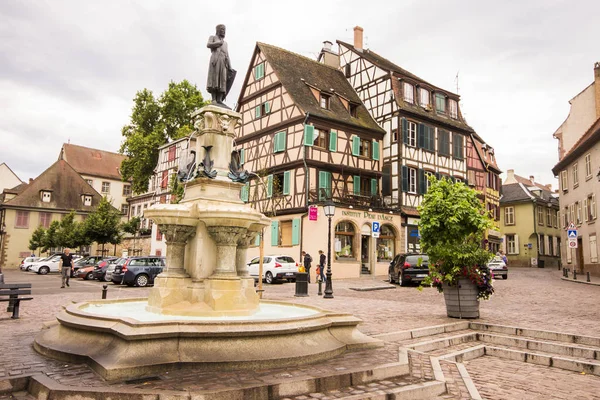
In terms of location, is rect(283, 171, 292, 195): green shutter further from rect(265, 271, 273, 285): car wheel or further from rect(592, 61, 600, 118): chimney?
rect(592, 61, 600, 118): chimney

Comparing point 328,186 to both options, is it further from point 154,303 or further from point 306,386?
point 306,386

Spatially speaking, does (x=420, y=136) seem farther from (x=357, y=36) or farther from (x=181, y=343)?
(x=181, y=343)

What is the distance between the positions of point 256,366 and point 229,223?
7.90 ft

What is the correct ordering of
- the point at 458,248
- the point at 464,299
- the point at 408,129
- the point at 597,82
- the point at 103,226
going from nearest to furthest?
the point at 458,248
the point at 464,299
the point at 408,129
the point at 597,82
the point at 103,226

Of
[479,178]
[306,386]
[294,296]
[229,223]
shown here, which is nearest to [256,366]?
[306,386]

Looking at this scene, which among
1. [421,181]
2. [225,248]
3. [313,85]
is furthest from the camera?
[421,181]

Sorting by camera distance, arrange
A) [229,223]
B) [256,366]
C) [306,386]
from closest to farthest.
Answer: [306,386] → [256,366] → [229,223]

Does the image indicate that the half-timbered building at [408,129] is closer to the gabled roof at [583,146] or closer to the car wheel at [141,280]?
the gabled roof at [583,146]

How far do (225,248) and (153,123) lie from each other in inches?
1533

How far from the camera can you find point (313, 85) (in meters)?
30.8

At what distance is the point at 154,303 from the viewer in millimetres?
7359

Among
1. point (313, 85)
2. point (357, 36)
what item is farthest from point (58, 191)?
point (357, 36)

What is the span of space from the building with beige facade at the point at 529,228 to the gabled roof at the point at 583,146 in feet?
41.3

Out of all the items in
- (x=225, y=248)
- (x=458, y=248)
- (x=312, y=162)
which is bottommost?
(x=225, y=248)
